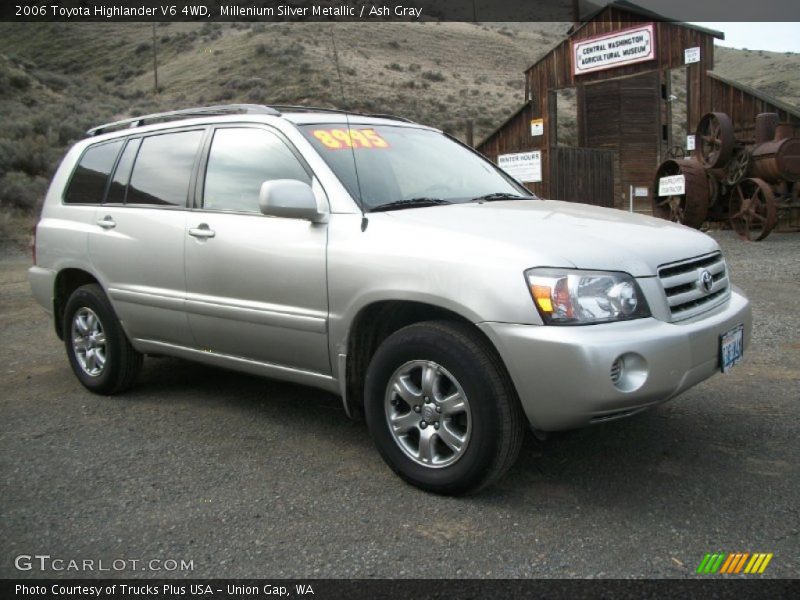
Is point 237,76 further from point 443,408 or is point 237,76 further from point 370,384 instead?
point 443,408

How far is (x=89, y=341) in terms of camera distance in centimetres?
504

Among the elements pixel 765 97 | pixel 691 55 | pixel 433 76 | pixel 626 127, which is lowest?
pixel 765 97

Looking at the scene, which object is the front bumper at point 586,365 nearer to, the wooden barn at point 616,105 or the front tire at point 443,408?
the front tire at point 443,408

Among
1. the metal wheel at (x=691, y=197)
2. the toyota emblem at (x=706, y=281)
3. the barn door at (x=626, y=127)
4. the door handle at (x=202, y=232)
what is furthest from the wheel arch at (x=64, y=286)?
the barn door at (x=626, y=127)

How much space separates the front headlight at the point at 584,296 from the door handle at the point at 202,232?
1979 mm

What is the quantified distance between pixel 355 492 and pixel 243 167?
197 centimetres

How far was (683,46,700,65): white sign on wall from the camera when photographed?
15.1 metres

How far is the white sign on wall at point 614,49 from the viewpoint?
52.3ft

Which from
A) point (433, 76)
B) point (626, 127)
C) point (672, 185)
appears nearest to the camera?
point (672, 185)

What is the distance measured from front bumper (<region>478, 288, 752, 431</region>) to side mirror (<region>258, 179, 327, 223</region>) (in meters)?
1.11

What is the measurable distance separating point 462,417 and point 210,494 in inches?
48.6

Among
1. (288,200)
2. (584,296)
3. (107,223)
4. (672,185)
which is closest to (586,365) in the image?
(584,296)

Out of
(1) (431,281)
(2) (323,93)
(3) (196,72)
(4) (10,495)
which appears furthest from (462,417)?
(3) (196,72)

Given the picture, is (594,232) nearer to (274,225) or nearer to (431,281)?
(431,281)
